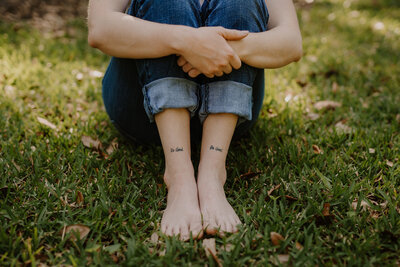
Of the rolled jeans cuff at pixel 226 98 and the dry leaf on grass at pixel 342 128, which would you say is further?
the dry leaf on grass at pixel 342 128

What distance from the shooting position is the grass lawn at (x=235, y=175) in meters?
1.13

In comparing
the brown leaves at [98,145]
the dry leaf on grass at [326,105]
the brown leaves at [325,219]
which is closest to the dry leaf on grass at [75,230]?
the brown leaves at [98,145]

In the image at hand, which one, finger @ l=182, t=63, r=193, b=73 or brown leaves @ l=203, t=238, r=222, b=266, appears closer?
brown leaves @ l=203, t=238, r=222, b=266

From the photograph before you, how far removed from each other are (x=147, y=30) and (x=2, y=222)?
83cm

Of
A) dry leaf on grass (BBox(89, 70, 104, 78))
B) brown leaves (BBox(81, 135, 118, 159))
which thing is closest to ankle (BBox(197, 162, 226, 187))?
brown leaves (BBox(81, 135, 118, 159))

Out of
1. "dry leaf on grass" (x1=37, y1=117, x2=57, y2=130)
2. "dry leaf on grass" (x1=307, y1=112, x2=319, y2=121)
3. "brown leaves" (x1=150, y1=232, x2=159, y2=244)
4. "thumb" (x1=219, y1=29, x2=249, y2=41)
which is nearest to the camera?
"brown leaves" (x1=150, y1=232, x2=159, y2=244)

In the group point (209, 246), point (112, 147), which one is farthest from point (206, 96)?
point (112, 147)

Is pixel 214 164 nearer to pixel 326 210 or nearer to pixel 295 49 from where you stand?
pixel 326 210

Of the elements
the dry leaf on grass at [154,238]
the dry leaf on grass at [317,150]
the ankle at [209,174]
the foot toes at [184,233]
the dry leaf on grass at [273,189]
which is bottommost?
the dry leaf on grass at [154,238]

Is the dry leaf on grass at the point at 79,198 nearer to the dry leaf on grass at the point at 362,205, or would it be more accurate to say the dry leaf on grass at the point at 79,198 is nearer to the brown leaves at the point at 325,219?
the brown leaves at the point at 325,219

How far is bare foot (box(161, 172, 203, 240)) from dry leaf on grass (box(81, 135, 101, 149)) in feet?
1.81

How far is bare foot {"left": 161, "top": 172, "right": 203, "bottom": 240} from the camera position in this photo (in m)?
1.21

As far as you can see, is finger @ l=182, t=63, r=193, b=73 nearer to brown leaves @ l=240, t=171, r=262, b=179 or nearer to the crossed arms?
the crossed arms

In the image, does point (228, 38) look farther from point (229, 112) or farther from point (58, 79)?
point (58, 79)
